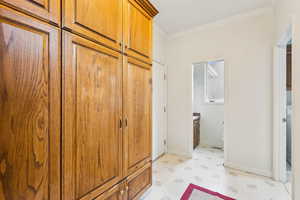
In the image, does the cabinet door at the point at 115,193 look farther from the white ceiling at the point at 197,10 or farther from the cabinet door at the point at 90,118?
the white ceiling at the point at 197,10

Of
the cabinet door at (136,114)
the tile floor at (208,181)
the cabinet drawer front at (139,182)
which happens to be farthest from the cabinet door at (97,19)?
the tile floor at (208,181)

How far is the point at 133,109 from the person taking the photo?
1.47 metres

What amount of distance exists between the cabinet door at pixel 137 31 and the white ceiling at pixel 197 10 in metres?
0.74

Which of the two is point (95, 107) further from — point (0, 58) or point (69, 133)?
point (0, 58)

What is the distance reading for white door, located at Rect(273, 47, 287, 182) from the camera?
199cm

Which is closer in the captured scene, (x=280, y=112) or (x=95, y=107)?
(x=95, y=107)

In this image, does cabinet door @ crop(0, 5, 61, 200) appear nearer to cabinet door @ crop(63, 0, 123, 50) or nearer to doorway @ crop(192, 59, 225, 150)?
cabinet door @ crop(63, 0, 123, 50)

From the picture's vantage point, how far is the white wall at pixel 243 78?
2180mm

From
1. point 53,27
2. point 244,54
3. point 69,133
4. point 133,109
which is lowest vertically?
point 69,133

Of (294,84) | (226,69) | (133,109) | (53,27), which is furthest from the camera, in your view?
(226,69)

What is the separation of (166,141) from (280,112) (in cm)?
204

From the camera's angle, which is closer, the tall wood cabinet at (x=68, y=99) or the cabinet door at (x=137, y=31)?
the tall wood cabinet at (x=68, y=99)

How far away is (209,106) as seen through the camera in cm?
368

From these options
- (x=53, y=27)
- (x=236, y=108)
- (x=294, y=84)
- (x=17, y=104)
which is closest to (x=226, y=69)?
→ (x=236, y=108)
